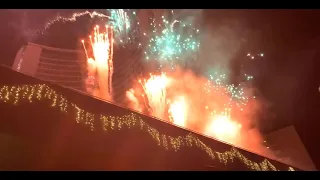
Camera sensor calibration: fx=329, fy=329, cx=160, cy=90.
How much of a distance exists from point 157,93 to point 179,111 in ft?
5.82

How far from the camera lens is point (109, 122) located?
14.6ft

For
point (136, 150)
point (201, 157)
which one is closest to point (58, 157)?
point (136, 150)

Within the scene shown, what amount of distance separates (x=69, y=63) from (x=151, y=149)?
543 inches

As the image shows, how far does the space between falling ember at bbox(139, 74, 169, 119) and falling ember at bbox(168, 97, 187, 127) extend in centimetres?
77

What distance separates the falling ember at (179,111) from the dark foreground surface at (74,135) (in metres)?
6.99

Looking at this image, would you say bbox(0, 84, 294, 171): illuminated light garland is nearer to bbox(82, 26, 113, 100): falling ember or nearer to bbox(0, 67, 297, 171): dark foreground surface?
bbox(0, 67, 297, 171): dark foreground surface

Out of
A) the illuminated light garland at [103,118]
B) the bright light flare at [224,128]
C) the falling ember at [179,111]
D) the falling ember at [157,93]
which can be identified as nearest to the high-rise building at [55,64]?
the falling ember at [157,93]

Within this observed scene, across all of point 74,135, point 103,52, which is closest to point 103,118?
point 74,135

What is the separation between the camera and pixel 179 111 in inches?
491

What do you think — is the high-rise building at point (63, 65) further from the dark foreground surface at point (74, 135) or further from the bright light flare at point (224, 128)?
the dark foreground surface at point (74, 135)

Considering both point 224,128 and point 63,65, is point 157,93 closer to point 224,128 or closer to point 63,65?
point 224,128

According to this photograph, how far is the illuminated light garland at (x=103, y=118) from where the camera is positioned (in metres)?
4.04

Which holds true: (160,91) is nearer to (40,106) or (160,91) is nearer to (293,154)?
(293,154)

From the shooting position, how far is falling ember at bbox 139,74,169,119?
10810 millimetres
